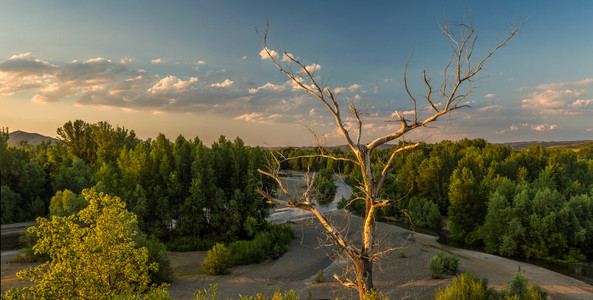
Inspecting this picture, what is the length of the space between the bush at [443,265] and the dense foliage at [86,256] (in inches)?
510

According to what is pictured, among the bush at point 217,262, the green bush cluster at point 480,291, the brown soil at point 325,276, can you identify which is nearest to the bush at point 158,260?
the brown soil at point 325,276

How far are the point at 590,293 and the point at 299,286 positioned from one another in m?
13.3

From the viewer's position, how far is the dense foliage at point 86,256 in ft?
25.2

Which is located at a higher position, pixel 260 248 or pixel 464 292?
pixel 464 292

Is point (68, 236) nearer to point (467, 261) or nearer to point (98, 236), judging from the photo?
point (98, 236)

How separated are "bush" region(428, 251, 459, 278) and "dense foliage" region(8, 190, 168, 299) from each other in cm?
1295

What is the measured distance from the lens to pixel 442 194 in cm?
3966

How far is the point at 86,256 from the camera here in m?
8.26

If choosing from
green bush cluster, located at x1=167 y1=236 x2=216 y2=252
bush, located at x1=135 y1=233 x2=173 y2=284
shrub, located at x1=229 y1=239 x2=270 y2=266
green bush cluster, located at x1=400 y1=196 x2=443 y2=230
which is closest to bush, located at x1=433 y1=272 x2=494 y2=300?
shrub, located at x1=229 y1=239 x2=270 y2=266

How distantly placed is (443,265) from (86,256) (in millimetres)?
14874

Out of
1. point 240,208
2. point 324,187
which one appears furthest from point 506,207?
point 324,187

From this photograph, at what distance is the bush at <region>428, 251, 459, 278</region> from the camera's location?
1531cm

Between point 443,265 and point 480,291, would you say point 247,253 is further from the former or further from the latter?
point 480,291

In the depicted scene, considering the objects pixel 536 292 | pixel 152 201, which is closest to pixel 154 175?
pixel 152 201
